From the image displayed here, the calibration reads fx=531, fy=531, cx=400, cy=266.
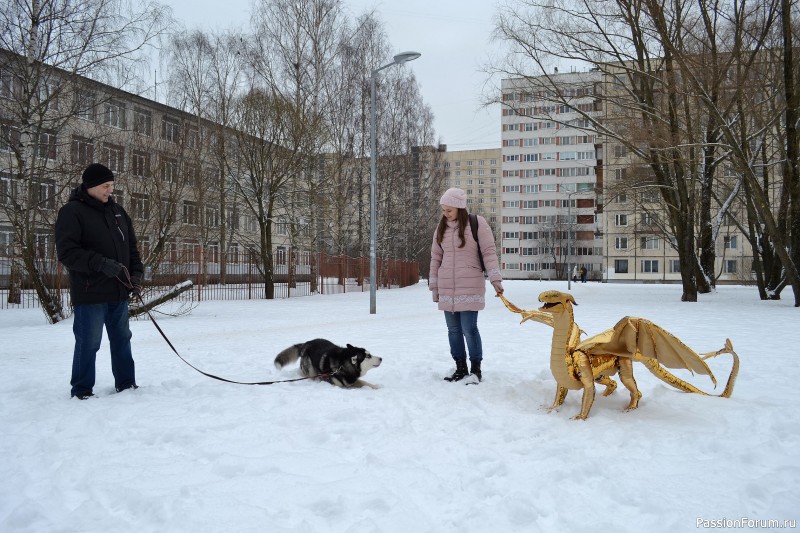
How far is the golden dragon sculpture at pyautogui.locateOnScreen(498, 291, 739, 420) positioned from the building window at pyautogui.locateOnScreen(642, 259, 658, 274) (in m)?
61.2

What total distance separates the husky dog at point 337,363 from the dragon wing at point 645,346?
88.6 inches

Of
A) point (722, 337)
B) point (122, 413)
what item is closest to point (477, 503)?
point (122, 413)

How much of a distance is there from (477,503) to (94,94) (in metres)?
14.3

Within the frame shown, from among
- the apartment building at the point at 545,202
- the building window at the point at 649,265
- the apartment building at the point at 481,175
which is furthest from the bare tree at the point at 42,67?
the apartment building at the point at 481,175

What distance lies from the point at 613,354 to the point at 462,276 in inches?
70.3

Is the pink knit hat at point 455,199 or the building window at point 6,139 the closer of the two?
the pink knit hat at point 455,199

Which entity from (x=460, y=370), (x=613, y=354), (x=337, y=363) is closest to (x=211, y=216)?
(x=337, y=363)

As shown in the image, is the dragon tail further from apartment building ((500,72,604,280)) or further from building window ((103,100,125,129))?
apartment building ((500,72,604,280))

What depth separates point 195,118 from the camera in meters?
28.8

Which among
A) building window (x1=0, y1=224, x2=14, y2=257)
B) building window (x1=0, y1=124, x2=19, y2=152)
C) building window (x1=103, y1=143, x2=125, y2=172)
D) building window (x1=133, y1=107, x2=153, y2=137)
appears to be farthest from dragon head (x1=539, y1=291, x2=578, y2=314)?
building window (x1=133, y1=107, x2=153, y2=137)

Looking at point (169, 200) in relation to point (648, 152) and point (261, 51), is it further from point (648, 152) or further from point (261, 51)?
point (648, 152)

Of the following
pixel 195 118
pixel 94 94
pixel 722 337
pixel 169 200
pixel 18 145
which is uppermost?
pixel 195 118

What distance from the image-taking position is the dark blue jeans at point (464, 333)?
5.49 metres

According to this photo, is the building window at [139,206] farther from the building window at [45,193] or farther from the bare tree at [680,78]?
the bare tree at [680,78]
